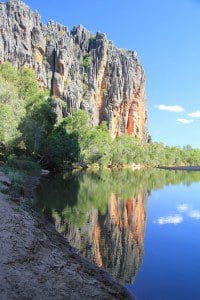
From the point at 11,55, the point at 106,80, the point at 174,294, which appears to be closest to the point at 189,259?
the point at 174,294

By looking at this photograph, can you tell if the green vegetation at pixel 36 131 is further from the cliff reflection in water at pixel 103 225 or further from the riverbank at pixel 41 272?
the riverbank at pixel 41 272

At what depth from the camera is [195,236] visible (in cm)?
2281

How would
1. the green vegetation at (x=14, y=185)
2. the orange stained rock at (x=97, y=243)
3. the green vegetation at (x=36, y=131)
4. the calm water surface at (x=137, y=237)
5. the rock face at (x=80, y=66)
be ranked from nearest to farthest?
the calm water surface at (x=137, y=237) → the orange stained rock at (x=97, y=243) → the green vegetation at (x=14, y=185) → the green vegetation at (x=36, y=131) → the rock face at (x=80, y=66)

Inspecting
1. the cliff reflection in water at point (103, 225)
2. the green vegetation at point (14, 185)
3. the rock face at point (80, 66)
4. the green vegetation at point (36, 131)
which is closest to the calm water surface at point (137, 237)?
the cliff reflection in water at point (103, 225)

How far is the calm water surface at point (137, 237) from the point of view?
1449cm

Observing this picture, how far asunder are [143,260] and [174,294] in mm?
4159

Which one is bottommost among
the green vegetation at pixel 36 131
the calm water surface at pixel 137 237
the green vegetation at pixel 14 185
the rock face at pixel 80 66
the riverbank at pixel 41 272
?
the calm water surface at pixel 137 237

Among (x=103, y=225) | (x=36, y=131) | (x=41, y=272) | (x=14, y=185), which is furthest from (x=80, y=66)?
(x=41, y=272)

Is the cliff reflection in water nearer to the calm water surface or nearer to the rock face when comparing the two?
the calm water surface

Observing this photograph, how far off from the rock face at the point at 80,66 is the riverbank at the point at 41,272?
103 m

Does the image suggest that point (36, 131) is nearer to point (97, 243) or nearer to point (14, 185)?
point (14, 185)

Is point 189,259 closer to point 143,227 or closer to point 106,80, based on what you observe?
point 143,227

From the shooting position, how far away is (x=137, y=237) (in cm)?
2197

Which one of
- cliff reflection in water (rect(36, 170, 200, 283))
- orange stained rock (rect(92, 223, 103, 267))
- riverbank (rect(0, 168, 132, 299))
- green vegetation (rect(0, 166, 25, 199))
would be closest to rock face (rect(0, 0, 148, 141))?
green vegetation (rect(0, 166, 25, 199))
